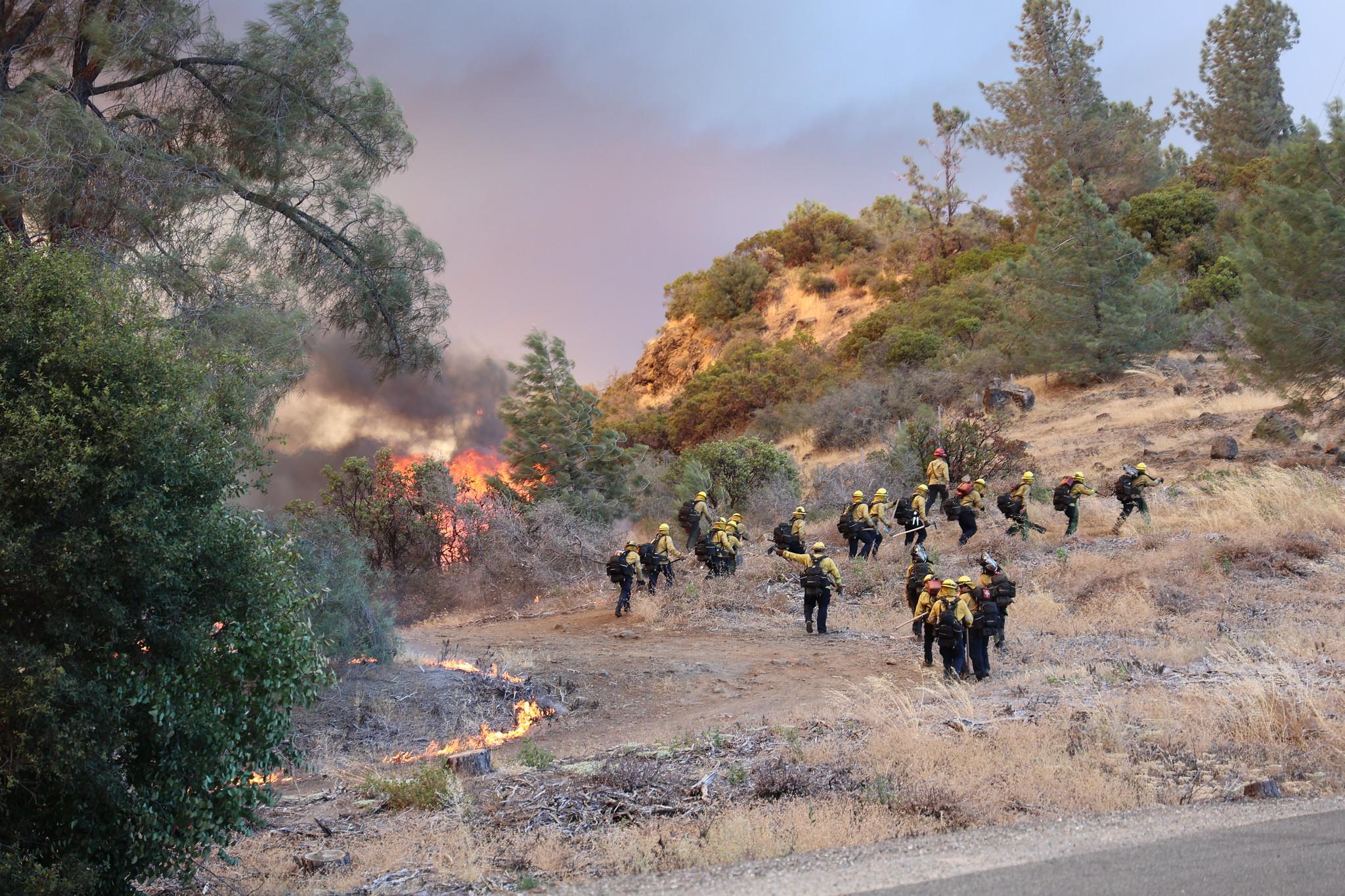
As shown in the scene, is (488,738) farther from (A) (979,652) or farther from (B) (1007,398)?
(B) (1007,398)

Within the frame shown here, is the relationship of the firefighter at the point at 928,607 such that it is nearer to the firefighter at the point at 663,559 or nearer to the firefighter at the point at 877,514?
the firefighter at the point at 877,514

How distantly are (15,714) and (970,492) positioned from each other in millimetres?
17956

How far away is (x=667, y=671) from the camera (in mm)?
14594

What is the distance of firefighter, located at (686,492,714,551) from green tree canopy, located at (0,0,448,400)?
33.3 ft

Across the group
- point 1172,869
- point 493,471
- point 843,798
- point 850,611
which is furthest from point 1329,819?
point 493,471

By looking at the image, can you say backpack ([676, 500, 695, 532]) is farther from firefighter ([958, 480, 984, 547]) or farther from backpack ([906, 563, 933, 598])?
backpack ([906, 563, 933, 598])

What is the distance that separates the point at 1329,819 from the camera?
19.9 feet

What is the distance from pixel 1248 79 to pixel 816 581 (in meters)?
56.3

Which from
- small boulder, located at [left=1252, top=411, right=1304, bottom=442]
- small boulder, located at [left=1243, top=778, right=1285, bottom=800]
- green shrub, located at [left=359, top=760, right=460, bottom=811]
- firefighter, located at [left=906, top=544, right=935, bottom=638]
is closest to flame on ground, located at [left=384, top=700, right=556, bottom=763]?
green shrub, located at [left=359, top=760, right=460, bottom=811]

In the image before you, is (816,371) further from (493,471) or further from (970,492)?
(970,492)

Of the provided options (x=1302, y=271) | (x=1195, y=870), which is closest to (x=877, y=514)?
(x=1302, y=271)

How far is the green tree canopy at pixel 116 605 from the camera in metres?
5.53

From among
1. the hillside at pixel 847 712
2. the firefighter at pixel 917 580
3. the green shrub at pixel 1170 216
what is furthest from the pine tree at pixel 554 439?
Answer: the green shrub at pixel 1170 216

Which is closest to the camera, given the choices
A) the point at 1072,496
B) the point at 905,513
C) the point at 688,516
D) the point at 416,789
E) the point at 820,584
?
the point at 416,789
